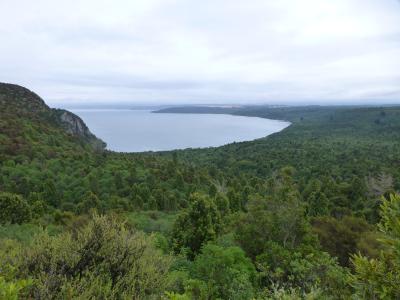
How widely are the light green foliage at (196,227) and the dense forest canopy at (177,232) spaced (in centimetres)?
6

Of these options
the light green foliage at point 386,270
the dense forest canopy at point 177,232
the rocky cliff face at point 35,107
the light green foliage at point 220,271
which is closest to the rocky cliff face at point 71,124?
the rocky cliff face at point 35,107

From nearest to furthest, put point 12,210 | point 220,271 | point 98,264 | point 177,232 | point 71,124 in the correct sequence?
point 98,264 < point 220,271 < point 177,232 < point 12,210 < point 71,124

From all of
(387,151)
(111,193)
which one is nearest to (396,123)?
(387,151)

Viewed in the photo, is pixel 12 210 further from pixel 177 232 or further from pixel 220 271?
pixel 220 271

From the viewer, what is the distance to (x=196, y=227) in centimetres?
2105

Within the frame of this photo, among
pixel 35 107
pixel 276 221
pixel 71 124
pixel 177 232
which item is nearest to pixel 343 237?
pixel 276 221

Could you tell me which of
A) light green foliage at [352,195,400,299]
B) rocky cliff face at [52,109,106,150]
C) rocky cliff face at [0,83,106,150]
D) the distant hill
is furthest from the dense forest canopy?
rocky cliff face at [52,109,106,150]

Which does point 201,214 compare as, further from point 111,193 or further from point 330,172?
point 330,172

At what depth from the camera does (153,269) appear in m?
9.15

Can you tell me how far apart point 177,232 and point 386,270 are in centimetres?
1449

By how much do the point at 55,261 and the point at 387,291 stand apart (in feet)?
24.7

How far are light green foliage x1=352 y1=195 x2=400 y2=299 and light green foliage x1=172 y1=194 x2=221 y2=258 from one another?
13.0 metres

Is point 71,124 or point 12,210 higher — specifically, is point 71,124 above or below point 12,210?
above

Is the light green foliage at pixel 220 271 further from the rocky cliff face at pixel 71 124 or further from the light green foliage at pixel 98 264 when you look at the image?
the rocky cliff face at pixel 71 124
